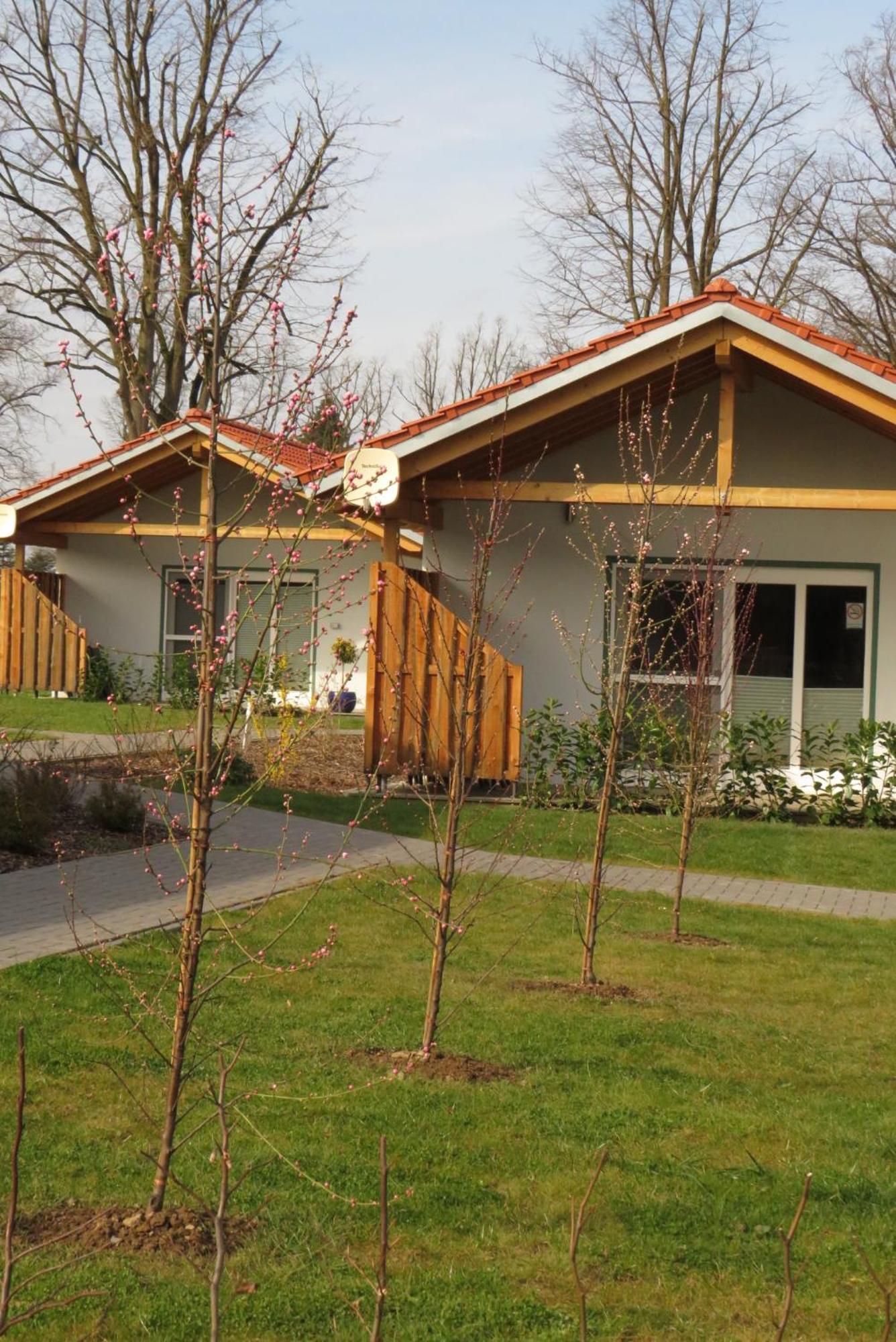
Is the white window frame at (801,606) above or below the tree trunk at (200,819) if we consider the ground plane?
above

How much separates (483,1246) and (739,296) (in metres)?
10.6

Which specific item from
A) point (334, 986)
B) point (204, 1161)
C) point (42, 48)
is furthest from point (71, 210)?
point (204, 1161)

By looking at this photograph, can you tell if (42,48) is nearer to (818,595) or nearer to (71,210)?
(71,210)

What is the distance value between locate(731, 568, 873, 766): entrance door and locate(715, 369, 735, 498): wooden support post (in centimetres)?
220

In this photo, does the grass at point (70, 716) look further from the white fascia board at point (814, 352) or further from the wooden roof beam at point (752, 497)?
the white fascia board at point (814, 352)

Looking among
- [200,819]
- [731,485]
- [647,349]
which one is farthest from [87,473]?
[200,819]

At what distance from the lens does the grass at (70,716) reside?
17391mm

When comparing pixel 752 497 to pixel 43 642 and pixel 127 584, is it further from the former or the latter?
pixel 127 584

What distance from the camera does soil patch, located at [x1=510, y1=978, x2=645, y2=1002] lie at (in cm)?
752

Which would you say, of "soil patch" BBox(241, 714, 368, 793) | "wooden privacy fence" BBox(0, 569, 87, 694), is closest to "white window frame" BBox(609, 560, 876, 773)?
"soil patch" BBox(241, 714, 368, 793)

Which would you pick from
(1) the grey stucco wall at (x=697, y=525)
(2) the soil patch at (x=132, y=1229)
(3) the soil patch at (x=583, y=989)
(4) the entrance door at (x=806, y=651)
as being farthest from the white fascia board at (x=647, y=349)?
(2) the soil patch at (x=132, y=1229)

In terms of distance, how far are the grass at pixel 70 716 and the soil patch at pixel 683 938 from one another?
7.49m

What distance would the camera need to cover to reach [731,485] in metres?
13.7

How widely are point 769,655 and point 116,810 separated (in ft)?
Result: 23.2
